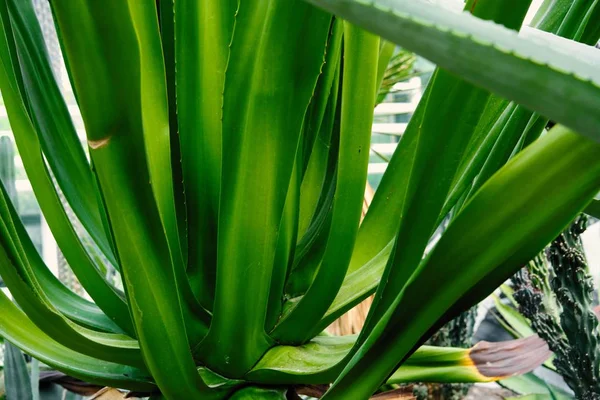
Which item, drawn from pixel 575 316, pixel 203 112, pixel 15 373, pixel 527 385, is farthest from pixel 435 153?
pixel 527 385

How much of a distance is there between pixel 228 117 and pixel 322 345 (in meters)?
0.15

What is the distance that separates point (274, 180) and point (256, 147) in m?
0.02

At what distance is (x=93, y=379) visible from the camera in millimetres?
347

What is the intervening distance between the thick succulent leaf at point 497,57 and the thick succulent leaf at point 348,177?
21 cm

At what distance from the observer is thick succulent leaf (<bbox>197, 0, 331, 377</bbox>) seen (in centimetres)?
25

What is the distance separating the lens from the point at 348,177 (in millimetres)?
332

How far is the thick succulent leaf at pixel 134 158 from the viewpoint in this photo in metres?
0.19

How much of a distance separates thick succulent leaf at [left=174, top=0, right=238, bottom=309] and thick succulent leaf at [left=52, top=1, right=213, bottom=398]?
3cm

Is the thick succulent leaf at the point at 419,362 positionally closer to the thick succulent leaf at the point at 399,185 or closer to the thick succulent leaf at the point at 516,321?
the thick succulent leaf at the point at 399,185

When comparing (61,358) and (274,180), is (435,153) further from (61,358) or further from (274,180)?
(61,358)

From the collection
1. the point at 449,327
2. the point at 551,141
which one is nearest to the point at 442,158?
the point at 551,141

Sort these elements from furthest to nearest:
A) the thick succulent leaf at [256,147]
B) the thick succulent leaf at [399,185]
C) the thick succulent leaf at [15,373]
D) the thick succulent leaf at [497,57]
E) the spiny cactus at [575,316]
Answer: the spiny cactus at [575,316] < the thick succulent leaf at [15,373] < the thick succulent leaf at [399,185] < the thick succulent leaf at [256,147] < the thick succulent leaf at [497,57]

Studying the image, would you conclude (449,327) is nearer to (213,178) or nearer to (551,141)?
(213,178)

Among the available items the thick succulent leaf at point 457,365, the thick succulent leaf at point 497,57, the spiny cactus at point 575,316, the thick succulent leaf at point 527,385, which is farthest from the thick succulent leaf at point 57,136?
the thick succulent leaf at point 527,385
